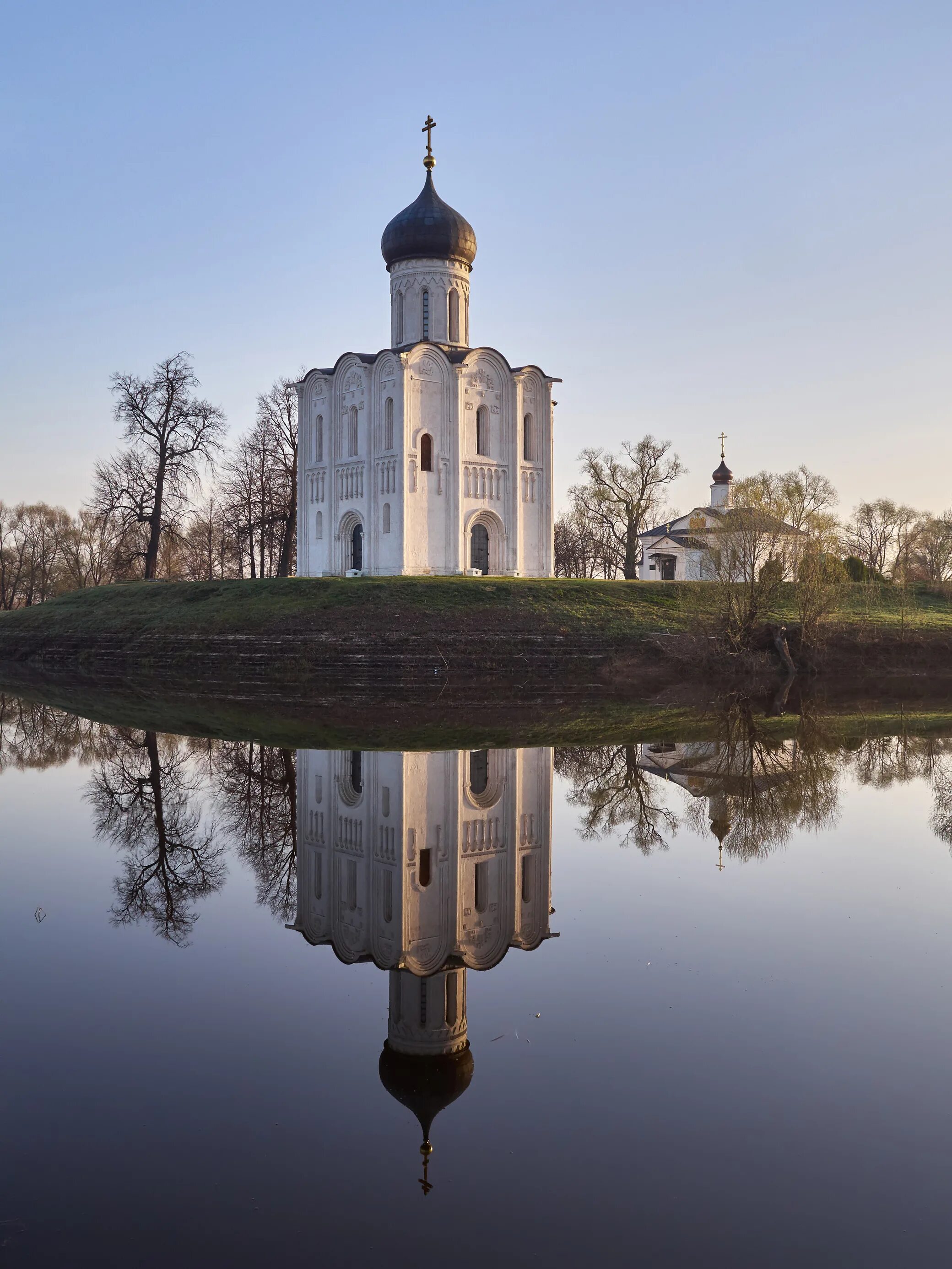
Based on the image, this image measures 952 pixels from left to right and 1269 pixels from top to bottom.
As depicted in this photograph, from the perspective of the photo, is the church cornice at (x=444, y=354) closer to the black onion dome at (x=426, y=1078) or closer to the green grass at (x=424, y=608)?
the green grass at (x=424, y=608)

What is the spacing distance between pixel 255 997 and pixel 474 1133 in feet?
6.35

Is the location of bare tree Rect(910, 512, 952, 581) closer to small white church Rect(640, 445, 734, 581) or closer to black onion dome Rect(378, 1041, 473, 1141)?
small white church Rect(640, 445, 734, 581)

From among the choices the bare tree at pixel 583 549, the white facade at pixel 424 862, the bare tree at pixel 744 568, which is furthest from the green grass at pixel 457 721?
the bare tree at pixel 583 549

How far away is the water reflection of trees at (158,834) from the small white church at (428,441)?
75.0ft

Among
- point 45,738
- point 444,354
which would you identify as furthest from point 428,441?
point 45,738

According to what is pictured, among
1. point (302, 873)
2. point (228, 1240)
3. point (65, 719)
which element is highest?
point (65, 719)

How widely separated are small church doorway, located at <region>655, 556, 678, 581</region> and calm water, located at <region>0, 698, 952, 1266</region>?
52635 millimetres

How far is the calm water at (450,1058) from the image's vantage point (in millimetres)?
3957

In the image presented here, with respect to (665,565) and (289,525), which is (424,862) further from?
(665,565)

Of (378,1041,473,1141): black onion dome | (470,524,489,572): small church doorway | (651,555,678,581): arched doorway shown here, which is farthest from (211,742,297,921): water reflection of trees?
(651,555,678,581): arched doorway

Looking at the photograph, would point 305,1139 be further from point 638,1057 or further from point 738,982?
point 738,982

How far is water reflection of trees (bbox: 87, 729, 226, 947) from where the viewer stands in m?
8.03

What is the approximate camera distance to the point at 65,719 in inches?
835

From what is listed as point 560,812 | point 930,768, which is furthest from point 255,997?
point 930,768
